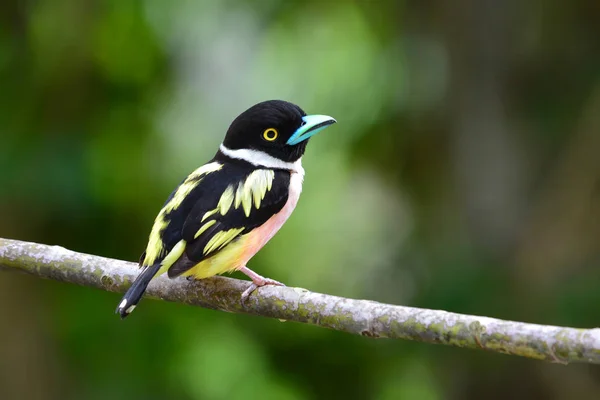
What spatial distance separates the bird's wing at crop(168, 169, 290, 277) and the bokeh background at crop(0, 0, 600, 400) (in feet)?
8.92

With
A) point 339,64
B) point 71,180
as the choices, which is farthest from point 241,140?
point 339,64

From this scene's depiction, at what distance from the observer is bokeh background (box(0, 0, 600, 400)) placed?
6688 millimetres

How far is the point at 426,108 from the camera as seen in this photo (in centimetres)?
767

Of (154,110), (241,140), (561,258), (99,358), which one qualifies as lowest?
(99,358)

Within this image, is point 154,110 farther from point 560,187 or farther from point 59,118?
point 560,187

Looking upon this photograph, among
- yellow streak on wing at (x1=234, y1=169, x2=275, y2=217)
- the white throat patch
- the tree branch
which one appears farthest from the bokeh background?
yellow streak on wing at (x1=234, y1=169, x2=275, y2=217)

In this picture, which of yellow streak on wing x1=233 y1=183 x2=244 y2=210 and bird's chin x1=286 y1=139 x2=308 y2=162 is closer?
yellow streak on wing x1=233 y1=183 x2=244 y2=210

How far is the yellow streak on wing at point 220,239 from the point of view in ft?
12.1

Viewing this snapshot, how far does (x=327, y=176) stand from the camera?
8289 millimetres

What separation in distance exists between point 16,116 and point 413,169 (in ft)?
11.2

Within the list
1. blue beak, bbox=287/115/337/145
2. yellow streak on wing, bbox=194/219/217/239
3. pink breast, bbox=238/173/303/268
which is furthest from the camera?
blue beak, bbox=287/115/337/145

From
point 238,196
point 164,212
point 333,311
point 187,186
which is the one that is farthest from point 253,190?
point 333,311

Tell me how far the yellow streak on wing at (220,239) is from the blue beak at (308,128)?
0.67 m

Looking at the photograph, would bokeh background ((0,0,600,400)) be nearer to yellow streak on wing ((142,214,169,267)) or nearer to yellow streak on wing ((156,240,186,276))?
yellow streak on wing ((142,214,169,267))
